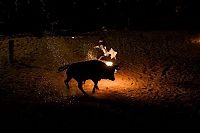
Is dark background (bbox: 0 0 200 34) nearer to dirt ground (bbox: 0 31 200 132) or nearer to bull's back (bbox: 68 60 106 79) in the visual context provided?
dirt ground (bbox: 0 31 200 132)

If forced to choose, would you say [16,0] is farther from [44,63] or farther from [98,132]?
[98,132]

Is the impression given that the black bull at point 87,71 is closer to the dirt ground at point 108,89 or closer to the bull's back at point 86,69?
the bull's back at point 86,69

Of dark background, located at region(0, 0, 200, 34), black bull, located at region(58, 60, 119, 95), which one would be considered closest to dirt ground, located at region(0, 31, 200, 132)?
black bull, located at region(58, 60, 119, 95)

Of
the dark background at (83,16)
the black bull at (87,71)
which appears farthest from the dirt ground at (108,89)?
the dark background at (83,16)

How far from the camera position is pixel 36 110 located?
10719 millimetres

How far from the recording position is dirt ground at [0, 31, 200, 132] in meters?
9.78

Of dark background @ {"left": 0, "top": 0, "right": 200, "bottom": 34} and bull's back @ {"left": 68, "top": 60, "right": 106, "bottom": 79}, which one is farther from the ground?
dark background @ {"left": 0, "top": 0, "right": 200, "bottom": 34}

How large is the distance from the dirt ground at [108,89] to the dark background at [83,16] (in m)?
6.62

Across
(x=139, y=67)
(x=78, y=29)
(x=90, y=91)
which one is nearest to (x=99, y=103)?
(x=90, y=91)

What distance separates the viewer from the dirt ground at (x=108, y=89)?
32.1ft

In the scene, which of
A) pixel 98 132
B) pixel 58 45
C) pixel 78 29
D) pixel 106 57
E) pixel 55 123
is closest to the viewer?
pixel 98 132

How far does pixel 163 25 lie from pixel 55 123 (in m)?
21.5

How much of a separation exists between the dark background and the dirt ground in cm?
662

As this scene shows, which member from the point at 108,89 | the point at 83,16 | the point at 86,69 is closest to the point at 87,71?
the point at 86,69
